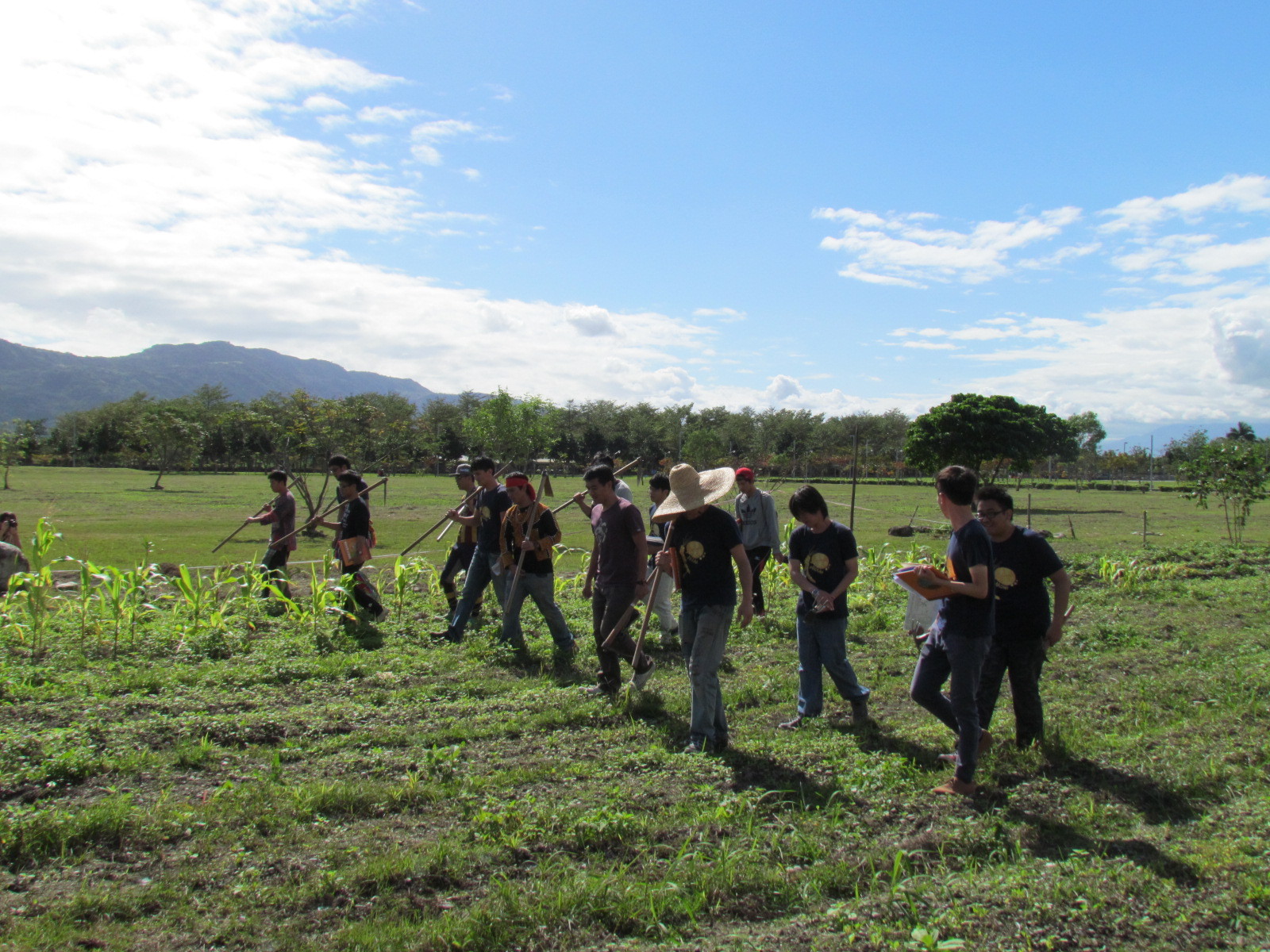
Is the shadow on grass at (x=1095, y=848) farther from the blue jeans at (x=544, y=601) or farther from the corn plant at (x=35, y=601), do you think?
the corn plant at (x=35, y=601)

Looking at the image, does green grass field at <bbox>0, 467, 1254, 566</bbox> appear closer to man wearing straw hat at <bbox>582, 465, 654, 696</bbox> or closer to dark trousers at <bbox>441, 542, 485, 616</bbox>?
dark trousers at <bbox>441, 542, 485, 616</bbox>

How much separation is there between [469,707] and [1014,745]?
374 centimetres

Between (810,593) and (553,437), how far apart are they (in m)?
69.8

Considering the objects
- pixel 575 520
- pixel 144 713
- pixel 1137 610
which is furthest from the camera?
pixel 575 520

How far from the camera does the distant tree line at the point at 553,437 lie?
29672 millimetres

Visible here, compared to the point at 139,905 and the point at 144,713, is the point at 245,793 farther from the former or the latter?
the point at 144,713

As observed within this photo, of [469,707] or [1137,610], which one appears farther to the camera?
[1137,610]

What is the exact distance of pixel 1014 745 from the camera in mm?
4977

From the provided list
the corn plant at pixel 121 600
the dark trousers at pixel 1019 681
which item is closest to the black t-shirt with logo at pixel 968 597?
the dark trousers at pixel 1019 681

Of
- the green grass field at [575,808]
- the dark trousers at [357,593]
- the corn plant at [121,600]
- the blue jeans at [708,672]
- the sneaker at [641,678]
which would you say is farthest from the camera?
the dark trousers at [357,593]

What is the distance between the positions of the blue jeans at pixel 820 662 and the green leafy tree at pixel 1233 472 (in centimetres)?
1789

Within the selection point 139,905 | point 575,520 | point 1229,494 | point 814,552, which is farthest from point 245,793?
point 575,520

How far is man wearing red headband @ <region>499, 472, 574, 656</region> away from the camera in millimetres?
7402

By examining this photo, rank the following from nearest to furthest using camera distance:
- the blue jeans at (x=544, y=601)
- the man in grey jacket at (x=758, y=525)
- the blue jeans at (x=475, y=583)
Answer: the blue jeans at (x=544, y=601) → the blue jeans at (x=475, y=583) → the man in grey jacket at (x=758, y=525)
